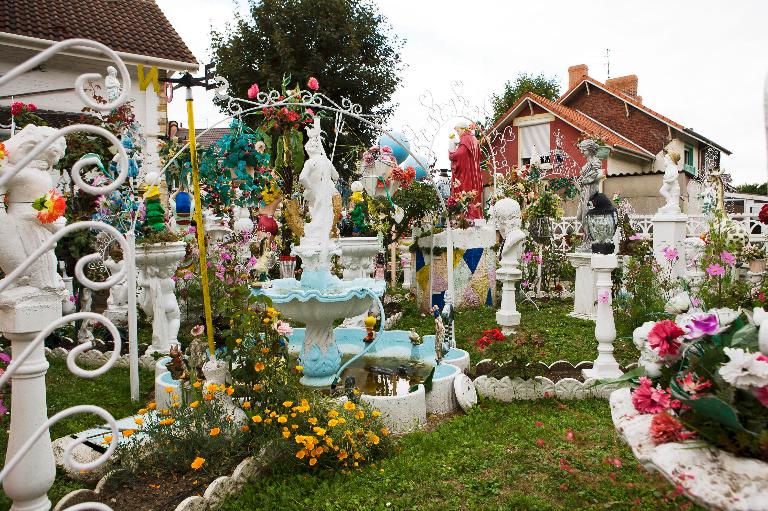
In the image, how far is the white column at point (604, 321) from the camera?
6012mm

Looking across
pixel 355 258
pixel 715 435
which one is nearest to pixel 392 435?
pixel 715 435

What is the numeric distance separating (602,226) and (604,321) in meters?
1.13

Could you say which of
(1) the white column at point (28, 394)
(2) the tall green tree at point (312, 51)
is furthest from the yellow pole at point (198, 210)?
(2) the tall green tree at point (312, 51)

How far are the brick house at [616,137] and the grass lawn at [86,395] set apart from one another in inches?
669

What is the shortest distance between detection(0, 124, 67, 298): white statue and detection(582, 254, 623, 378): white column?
5.04 m

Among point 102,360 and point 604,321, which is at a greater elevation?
point 604,321

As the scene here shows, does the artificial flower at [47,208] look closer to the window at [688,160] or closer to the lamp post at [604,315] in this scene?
the lamp post at [604,315]

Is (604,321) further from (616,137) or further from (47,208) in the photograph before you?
(616,137)

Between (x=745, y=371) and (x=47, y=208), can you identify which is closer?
(x=745, y=371)

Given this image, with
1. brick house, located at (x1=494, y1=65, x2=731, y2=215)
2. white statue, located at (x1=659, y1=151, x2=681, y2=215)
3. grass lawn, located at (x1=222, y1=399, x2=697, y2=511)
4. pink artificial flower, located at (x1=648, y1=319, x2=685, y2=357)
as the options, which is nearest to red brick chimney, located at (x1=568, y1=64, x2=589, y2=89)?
brick house, located at (x1=494, y1=65, x2=731, y2=215)

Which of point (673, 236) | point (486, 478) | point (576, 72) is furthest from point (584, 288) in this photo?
point (576, 72)

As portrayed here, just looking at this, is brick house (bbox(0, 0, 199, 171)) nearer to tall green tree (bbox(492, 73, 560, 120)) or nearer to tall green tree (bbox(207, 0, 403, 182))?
tall green tree (bbox(207, 0, 403, 182))

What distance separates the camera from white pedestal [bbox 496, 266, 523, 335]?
7.16m

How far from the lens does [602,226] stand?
6562mm
